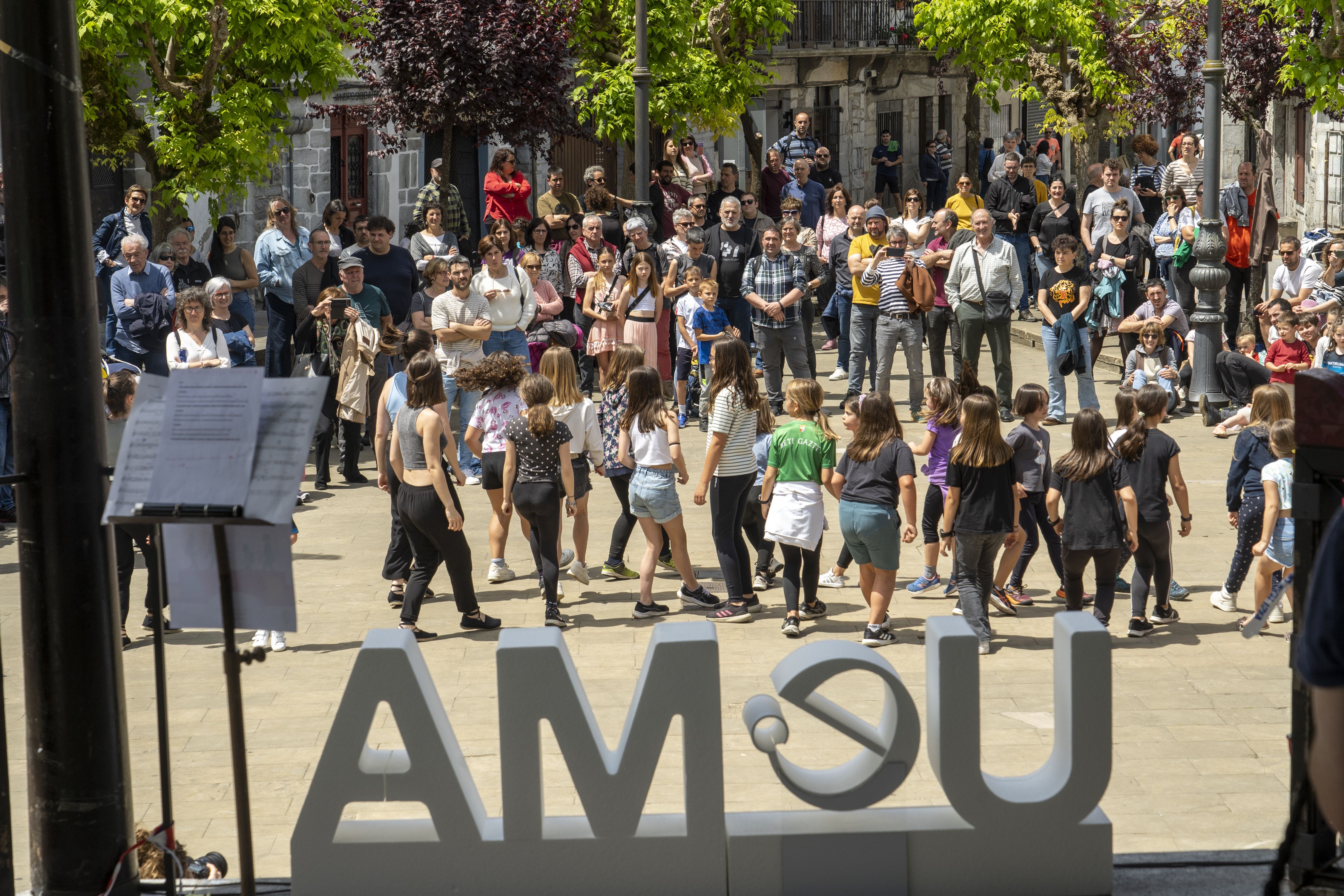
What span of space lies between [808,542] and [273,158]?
8951 millimetres

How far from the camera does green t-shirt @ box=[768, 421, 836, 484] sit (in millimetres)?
8719

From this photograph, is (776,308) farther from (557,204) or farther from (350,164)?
(350,164)

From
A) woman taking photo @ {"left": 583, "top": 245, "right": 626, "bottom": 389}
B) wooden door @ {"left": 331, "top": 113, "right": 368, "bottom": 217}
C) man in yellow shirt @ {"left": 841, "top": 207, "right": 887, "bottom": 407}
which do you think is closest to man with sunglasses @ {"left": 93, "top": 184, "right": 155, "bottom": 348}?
woman taking photo @ {"left": 583, "top": 245, "right": 626, "bottom": 389}

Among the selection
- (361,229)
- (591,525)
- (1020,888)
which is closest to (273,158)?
(361,229)

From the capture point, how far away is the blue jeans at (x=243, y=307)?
13352 mm

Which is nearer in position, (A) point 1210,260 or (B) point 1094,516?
(B) point 1094,516

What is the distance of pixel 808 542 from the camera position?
8781mm

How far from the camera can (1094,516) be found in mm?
8508

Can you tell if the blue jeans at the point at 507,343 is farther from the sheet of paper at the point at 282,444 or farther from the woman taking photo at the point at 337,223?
the sheet of paper at the point at 282,444

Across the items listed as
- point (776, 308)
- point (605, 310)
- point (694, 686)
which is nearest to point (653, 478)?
point (694, 686)

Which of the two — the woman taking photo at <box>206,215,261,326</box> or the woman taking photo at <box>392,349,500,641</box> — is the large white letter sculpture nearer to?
the woman taking photo at <box>392,349,500,641</box>

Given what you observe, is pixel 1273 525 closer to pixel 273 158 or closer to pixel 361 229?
pixel 361 229

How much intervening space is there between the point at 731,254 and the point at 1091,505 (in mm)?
7101

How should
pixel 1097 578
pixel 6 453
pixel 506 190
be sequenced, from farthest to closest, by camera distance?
pixel 506 190 < pixel 6 453 < pixel 1097 578
